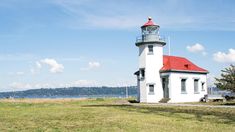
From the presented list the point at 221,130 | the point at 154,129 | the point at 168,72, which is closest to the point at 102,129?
the point at 154,129

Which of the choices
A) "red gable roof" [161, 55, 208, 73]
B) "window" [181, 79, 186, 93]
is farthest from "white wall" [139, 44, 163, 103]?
"window" [181, 79, 186, 93]

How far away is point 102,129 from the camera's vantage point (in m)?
15.8

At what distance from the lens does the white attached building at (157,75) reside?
42.9 metres

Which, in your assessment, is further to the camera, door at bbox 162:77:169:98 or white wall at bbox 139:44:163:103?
door at bbox 162:77:169:98

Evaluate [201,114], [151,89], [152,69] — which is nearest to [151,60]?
[152,69]

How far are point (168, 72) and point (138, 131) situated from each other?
27.9m

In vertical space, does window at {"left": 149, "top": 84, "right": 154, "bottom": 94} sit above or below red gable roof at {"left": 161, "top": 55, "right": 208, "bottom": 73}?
below

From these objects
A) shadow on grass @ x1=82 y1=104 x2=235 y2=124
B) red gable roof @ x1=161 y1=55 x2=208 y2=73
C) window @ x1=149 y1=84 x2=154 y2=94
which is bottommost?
shadow on grass @ x1=82 y1=104 x2=235 y2=124

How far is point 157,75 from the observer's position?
1711 inches

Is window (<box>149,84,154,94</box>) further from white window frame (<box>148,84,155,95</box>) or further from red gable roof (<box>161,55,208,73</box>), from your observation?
red gable roof (<box>161,55,208,73</box>)

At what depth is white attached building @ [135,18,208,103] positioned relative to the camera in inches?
1690

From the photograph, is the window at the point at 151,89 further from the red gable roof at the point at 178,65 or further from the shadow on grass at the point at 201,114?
the shadow on grass at the point at 201,114

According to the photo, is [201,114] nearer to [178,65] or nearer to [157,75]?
[157,75]

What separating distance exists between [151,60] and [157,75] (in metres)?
1.90
